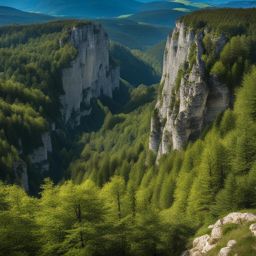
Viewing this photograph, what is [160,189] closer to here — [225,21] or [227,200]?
[227,200]

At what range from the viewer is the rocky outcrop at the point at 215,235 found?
46.1 m

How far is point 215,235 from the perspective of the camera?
155 ft

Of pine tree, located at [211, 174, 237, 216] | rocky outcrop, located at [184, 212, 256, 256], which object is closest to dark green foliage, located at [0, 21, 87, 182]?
pine tree, located at [211, 174, 237, 216]

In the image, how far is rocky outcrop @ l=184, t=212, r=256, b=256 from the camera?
151 ft

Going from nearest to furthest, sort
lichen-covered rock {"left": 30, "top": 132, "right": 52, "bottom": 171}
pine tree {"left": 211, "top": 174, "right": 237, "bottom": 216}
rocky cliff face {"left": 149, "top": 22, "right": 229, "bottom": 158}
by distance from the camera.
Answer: pine tree {"left": 211, "top": 174, "right": 237, "bottom": 216}, rocky cliff face {"left": 149, "top": 22, "right": 229, "bottom": 158}, lichen-covered rock {"left": 30, "top": 132, "right": 52, "bottom": 171}

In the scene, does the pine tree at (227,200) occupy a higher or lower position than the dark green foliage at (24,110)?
higher

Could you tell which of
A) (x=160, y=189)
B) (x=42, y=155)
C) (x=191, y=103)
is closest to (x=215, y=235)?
(x=160, y=189)

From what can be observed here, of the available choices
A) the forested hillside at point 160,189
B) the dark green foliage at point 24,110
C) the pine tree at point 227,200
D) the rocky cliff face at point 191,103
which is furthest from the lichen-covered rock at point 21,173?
the pine tree at point 227,200

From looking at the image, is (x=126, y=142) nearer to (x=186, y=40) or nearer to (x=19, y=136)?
(x=19, y=136)

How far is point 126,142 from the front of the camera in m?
165

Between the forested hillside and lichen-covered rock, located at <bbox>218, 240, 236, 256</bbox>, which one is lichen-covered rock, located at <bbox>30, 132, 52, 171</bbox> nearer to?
the forested hillside

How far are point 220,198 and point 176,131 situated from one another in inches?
1790

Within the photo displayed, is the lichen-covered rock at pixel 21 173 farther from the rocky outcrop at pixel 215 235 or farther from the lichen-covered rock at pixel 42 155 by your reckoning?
the rocky outcrop at pixel 215 235

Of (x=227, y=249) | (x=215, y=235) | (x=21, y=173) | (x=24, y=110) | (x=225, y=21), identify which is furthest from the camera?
(x=24, y=110)
